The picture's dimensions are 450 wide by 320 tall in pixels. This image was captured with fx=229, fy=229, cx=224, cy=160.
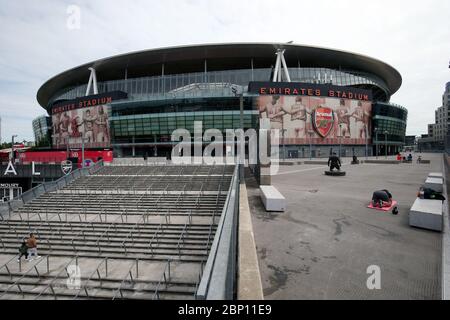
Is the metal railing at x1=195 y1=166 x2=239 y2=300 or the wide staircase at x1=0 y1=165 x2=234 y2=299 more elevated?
the metal railing at x1=195 y1=166 x2=239 y2=300

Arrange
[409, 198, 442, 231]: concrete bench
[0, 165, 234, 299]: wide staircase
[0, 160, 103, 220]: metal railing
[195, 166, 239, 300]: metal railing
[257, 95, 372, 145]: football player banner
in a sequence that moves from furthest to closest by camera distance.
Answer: [257, 95, 372, 145]: football player banner → [0, 160, 103, 220]: metal railing → [0, 165, 234, 299]: wide staircase → [409, 198, 442, 231]: concrete bench → [195, 166, 239, 300]: metal railing

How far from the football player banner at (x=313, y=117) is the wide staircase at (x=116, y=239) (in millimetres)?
36191

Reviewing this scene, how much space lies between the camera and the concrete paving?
514 cm

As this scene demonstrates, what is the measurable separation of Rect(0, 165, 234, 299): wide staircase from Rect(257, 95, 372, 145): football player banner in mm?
36191

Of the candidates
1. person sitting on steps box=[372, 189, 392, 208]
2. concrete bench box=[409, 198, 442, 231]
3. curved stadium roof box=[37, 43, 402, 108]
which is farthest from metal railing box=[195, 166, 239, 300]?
curved stadium roof box=[37, 43, 402, 108]

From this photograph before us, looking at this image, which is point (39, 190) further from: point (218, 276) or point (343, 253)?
point (343, 253)

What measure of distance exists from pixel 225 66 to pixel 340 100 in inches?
1300

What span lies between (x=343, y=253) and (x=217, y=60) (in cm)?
6528

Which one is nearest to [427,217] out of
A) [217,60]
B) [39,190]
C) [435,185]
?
[435,185]

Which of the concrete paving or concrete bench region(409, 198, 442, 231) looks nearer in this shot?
the concrete paving

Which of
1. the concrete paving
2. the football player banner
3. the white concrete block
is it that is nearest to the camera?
the concrete paving

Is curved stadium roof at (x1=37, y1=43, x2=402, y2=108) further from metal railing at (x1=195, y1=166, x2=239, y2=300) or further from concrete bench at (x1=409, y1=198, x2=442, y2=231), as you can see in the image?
metal railing at (x1=195, y1=166, x2=239, y2=300)
